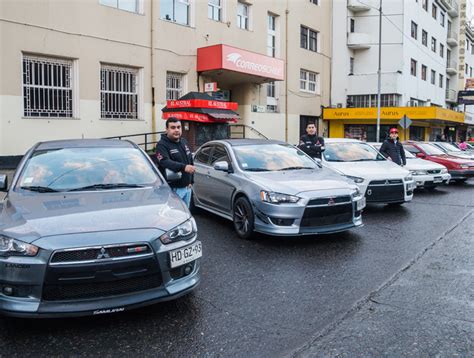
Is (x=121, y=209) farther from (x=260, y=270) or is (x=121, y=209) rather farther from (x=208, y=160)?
(x=208, y=160)

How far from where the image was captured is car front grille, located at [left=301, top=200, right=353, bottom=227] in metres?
6.38

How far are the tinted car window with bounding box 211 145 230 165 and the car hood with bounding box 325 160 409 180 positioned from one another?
286cm

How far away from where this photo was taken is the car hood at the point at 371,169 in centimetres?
928

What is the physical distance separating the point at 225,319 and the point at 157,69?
642 inches

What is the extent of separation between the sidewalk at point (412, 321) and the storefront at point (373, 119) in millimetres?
24193

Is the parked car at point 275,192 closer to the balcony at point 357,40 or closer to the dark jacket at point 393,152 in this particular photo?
the dark jacket at point 393,152

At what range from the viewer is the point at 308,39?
1128 inches

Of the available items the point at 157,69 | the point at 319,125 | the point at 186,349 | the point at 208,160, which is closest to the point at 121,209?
the point at 186,349

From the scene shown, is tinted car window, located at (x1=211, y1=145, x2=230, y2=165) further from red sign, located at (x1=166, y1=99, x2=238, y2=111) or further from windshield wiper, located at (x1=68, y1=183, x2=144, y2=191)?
red sign, located at (x1=166, y1=99, x2=238, y2=111)

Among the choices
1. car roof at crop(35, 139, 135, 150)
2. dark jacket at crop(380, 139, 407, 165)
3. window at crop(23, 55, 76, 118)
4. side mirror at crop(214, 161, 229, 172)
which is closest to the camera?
car roof at crop(35, 139, 135, 150)

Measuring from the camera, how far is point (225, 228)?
7.82 m

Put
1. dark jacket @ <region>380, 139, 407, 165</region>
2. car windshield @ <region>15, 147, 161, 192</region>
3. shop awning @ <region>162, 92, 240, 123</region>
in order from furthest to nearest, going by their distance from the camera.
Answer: shop awning @ <region>162, 92, 240, 123</region>
dark jacket @ <region>380, 139, 407, 165</region>
car windshield @ <region>15, 147, 161, 192</region>

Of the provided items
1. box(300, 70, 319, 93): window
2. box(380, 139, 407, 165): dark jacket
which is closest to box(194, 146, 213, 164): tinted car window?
box(380, 139, 407, 165): dark jacket

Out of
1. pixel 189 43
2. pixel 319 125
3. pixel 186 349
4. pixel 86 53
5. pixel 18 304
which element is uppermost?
pixel 189 43
